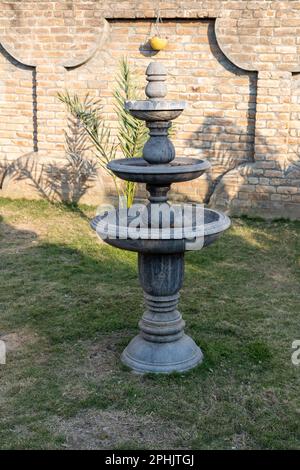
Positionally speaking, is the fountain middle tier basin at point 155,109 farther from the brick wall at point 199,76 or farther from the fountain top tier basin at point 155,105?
the brick wall at point 199,76

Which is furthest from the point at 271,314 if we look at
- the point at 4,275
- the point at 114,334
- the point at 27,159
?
the point at 27,159

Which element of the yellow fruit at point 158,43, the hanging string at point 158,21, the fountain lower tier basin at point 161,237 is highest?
the hanging string at point 158,21

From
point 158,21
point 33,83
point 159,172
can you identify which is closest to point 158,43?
point 158,21

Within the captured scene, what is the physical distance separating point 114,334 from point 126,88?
4512 millimetres

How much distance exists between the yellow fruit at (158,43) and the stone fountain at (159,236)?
484cm

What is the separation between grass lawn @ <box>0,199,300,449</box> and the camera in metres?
4.30

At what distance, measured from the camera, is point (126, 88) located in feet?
30.1

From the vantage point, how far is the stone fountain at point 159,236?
4699mm

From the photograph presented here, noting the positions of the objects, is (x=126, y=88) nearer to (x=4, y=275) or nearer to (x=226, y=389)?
(x=4, y=275)

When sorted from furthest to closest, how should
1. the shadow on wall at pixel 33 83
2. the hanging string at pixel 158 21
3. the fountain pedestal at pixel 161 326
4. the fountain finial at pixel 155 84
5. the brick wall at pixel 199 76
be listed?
1. the shadow on wall at pixel 33 83
2. the hanging string at pixel 158 21
3. the brick wall at pixel 199 76
4. the fountain pedestal at pixel 161 326
5. the fountain finial at pixel 155 84

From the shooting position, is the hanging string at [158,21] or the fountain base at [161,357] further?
the hanging string at [158,21]

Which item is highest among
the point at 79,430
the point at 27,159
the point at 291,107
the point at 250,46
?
the point at 250,46

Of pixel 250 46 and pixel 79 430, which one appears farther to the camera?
pixel 250 46

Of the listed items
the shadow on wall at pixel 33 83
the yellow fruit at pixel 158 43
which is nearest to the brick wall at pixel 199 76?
the shadow on wall at pixel 33 83
